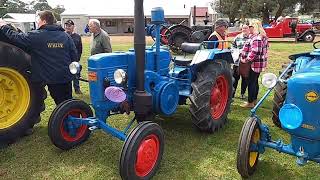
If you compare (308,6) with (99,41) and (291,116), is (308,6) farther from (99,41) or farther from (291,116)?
(291,116)

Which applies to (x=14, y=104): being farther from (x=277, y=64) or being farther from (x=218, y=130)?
(x=277, y=64)

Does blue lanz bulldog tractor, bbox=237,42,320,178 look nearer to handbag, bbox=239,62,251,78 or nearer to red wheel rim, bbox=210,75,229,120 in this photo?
red wheel rim, bbox=210,75,229,120

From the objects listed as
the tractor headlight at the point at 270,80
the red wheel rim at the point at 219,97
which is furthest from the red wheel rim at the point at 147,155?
the red wheel rim at the point at 219,97

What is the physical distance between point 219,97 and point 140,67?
1818 mm

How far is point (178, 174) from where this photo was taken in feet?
12.3

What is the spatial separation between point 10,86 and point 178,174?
2338mm

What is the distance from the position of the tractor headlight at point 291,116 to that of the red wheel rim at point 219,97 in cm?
189

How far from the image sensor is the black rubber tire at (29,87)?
13.6ft

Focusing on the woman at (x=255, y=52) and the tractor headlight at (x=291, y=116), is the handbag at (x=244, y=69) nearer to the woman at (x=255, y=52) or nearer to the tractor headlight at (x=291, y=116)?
the woman at (x=255, y=52)

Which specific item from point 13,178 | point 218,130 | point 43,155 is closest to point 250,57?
point 218,130

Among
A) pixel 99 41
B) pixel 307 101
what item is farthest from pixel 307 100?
pixel 99 41

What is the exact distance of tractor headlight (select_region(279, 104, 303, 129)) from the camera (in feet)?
9.72

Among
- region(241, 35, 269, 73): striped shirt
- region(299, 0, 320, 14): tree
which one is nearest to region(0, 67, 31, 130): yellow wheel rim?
region(241, 35, 269, 73): striped shirt

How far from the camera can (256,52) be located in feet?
19.4
